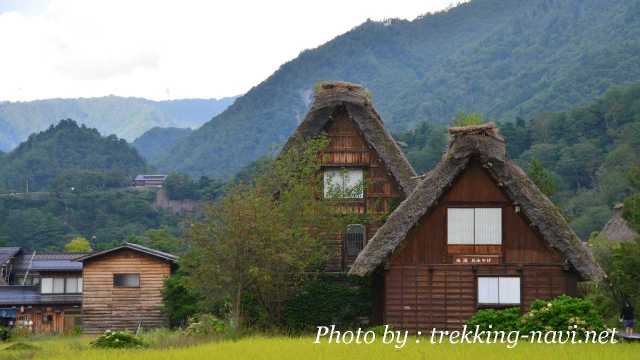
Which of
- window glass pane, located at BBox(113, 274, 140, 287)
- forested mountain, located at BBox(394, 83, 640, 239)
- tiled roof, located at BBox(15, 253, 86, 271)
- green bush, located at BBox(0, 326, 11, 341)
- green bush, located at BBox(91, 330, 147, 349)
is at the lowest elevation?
green bush, located at BBox(0, 326, 11, 341)

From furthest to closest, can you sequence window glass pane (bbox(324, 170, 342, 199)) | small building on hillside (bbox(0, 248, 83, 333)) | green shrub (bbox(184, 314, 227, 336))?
small building on hillside (bbox(0, 248, 83, 333)) → window glass pane (bbox(324, 170, 342, 199)) → green shrub (bbox(184, 314, 227, 336))

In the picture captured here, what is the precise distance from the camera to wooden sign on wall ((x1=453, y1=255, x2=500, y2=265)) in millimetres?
33469

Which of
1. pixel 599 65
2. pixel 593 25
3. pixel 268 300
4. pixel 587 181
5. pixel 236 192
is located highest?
pixel 593 25

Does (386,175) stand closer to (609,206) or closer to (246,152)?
(609,206)

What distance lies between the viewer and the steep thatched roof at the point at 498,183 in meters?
32.3

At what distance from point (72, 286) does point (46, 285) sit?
1326 millimetres

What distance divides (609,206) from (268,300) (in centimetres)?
6436

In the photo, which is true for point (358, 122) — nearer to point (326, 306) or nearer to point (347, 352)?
point (326, 306)

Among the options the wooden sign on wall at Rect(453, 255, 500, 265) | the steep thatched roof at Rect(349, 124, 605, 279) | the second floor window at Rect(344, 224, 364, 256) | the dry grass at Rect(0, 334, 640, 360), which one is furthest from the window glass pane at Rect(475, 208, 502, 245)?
the dry grass at Rect(0, 334, 640, 360)

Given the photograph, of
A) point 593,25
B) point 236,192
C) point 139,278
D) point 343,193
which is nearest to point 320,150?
point 343,193

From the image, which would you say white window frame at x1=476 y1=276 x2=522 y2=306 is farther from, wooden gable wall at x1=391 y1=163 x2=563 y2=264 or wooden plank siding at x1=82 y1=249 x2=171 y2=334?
wooden plank siding at x1=82 y1=249 x2=171 y2=334

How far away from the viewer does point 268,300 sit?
115ft

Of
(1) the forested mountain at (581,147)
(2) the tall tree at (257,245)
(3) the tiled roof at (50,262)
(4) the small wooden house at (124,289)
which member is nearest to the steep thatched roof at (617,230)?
(1) the forested mountain at (581,147)

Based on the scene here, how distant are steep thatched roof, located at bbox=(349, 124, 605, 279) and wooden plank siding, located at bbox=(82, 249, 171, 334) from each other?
21.4 m
